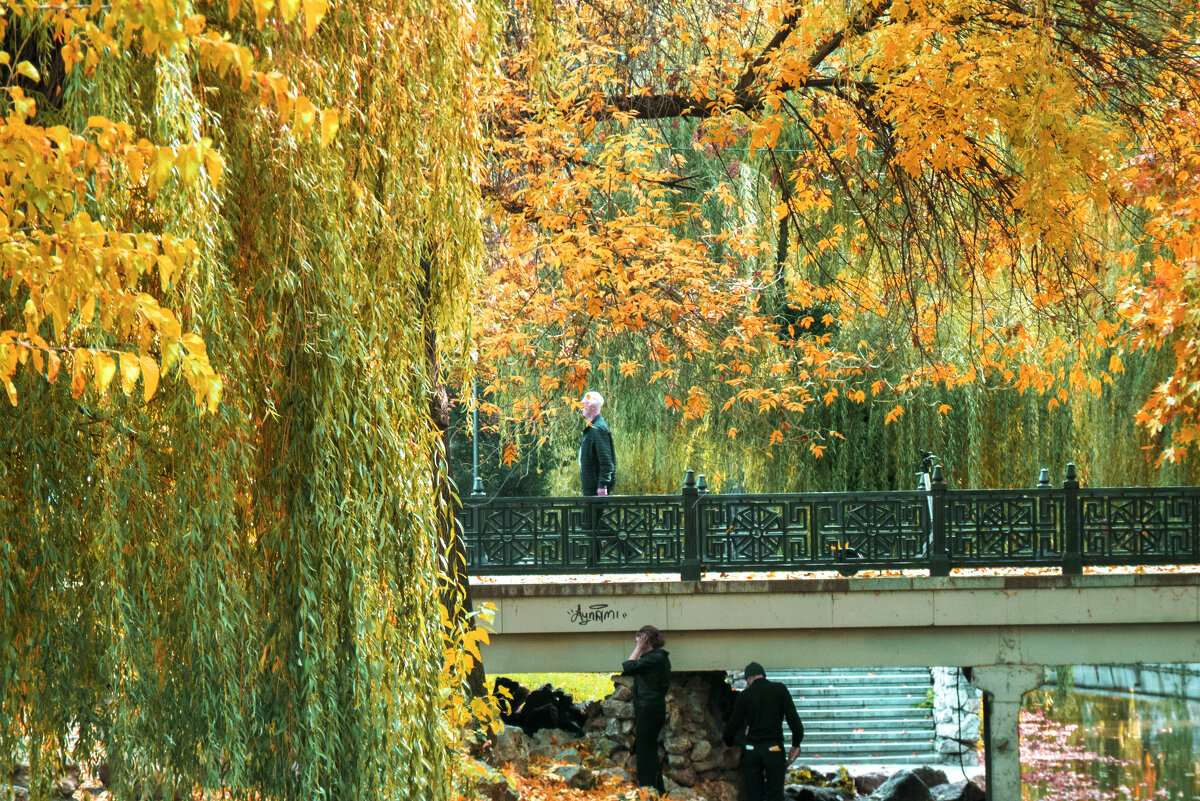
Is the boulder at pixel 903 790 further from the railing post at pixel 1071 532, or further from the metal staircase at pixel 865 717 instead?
the railing post at pixel 1071 532

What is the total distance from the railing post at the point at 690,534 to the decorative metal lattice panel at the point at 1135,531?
12.4 ft

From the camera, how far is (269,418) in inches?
170

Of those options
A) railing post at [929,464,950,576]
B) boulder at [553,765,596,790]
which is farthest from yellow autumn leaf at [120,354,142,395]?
railing post at [929,464,950,576]

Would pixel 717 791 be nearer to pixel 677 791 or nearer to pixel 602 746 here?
pixel 677 791

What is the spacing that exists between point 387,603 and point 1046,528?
867 cm

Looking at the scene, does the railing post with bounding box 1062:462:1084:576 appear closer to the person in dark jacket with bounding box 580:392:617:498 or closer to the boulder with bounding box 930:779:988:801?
the boulder with bounding box 930:779:988:801

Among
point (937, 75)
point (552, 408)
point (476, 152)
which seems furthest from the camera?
point (552, 408)

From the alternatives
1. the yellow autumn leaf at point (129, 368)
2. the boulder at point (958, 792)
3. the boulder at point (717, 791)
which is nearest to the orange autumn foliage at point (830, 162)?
the boulder at point (717, 791)

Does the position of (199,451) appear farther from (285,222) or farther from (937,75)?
(937,75)

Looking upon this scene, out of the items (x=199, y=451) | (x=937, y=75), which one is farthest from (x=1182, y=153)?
(x=199, y=451)

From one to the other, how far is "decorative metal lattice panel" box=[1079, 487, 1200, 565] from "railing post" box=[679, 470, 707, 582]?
3779 millimetres

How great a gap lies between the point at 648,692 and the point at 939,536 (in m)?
3.19

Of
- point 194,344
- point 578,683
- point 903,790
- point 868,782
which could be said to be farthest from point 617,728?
point 578,683

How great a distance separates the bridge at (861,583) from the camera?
11062mm
